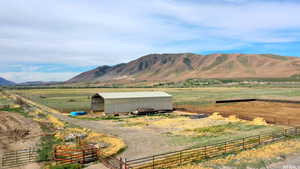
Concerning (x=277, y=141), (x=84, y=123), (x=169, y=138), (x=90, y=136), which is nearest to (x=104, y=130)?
(x=90, y=136)

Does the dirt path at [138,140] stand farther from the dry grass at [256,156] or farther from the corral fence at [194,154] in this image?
the dry grass at [256,156]

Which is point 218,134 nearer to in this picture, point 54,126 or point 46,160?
point 46,160

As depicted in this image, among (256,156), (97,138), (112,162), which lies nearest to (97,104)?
(97,138)

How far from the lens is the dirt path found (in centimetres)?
2120

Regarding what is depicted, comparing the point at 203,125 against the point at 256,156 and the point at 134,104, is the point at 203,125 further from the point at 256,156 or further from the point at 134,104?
the point at 134,104

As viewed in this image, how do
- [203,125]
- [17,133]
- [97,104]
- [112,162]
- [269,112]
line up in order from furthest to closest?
1. [97,104]
2. [269,112]
3. [203,125]
4. [17,133]
5. [112,162]

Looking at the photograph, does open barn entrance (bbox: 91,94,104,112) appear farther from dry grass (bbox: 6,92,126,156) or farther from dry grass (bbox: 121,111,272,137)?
dry grass (bbox: 121,111,272,137)

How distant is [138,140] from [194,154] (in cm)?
734

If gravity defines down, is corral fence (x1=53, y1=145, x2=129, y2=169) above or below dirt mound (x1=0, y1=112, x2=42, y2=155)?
above

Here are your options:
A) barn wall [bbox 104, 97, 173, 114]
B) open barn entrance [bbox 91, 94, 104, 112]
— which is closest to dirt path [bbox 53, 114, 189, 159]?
barn wall [bbox 104, 97, 173, 114]

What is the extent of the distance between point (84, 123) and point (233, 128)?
66.8ft

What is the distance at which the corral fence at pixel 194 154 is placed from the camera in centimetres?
1754

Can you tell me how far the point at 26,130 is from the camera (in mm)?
30219

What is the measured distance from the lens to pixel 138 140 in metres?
25.3
